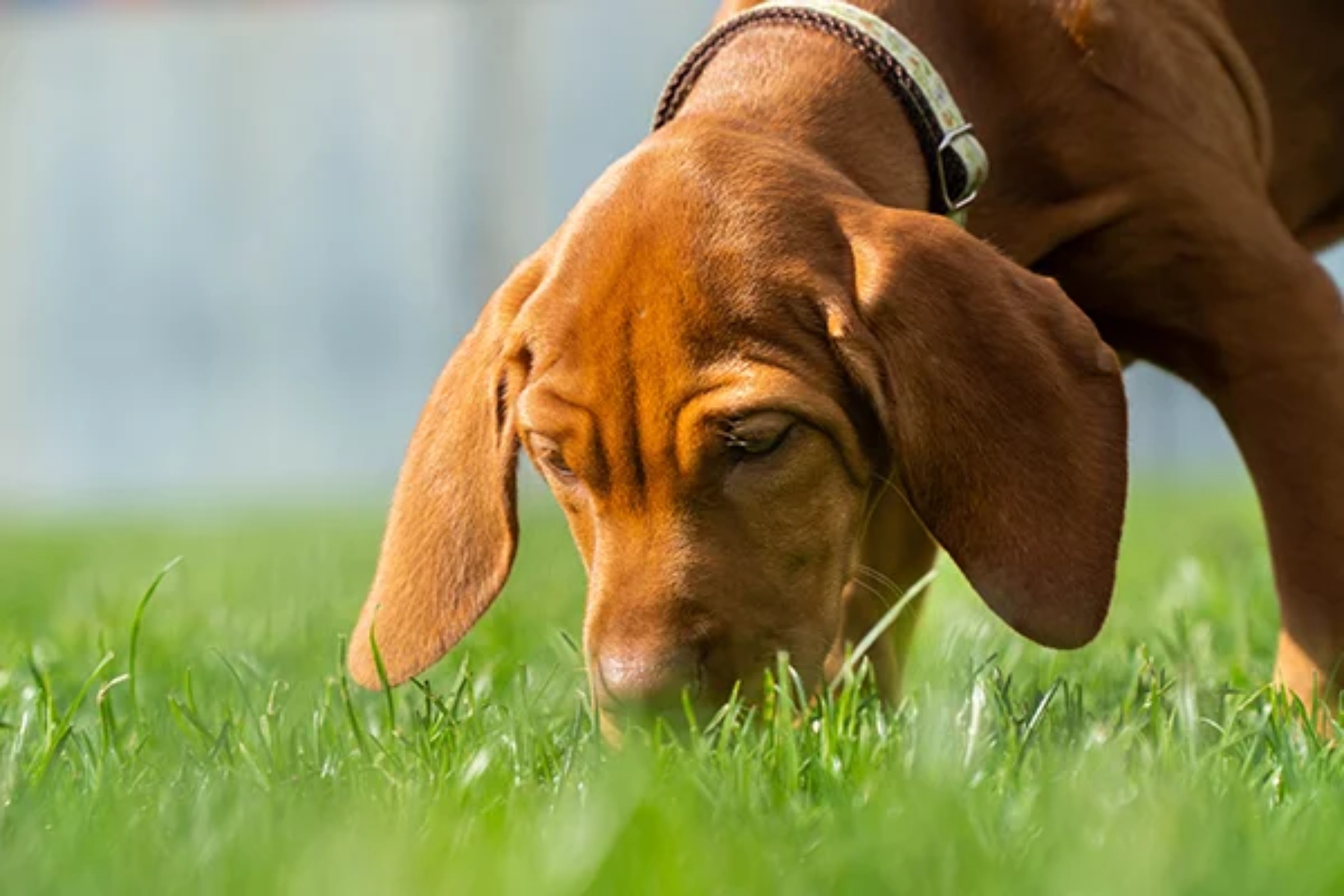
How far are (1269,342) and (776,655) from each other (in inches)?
37.7

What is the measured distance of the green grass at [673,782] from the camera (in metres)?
1.55

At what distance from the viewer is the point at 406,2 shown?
1288 centimetres

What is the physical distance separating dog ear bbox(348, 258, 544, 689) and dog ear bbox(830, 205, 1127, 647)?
506mm

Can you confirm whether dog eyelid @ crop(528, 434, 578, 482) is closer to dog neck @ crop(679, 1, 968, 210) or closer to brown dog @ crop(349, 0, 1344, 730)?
brown dog @ crop(349, 0, 1344, 730)

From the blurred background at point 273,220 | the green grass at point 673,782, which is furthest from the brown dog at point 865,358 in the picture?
the blurred background at point 273,220

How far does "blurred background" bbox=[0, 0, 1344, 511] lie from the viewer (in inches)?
491

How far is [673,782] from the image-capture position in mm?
1883

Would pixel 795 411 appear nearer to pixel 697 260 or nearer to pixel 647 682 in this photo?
pixel 697 260

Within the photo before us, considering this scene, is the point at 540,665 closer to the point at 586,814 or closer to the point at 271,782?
the point at 271,782

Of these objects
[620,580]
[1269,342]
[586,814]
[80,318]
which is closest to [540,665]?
[620,580]

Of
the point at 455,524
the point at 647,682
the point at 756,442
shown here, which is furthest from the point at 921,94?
the point at 647,682

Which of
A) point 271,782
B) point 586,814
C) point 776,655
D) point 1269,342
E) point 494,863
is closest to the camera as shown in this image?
point 494,863

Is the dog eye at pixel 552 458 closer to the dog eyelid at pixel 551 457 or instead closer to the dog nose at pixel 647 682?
the dog eyelid at pixel 551 457

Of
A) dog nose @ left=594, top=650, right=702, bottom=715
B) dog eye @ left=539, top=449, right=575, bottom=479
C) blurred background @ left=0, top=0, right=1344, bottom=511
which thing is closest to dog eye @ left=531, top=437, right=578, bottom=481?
dog eye @ left=539, top=449, right=575, bottom=479
